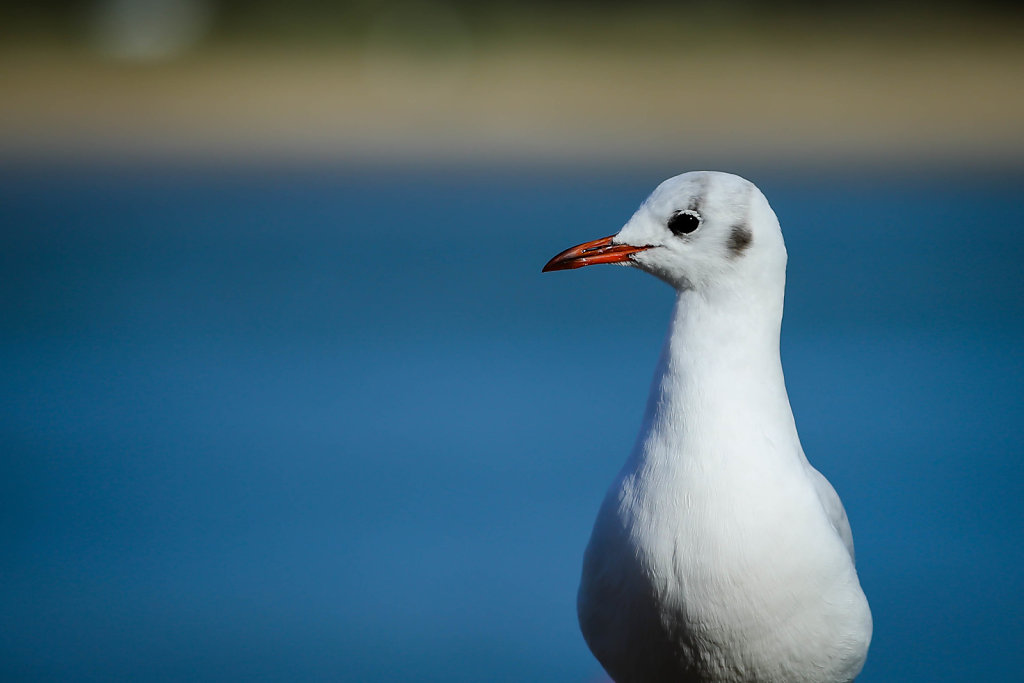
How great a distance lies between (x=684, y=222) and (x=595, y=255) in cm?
9

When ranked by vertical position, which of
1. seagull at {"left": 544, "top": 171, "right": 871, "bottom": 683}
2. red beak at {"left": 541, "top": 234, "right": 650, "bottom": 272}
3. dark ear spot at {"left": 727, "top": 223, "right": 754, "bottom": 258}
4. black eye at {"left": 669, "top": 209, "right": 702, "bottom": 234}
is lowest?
seagull at {"left": 544, "top": 171, "right": 871, "bottom": 683}

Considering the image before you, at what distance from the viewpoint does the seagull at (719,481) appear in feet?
3.03

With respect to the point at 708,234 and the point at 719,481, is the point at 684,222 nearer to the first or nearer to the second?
the point at 708,234

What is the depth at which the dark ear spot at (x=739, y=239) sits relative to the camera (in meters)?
0.92

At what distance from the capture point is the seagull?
923mm

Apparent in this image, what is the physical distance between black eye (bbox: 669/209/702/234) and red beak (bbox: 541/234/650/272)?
5cm

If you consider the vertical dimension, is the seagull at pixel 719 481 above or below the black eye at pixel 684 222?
below

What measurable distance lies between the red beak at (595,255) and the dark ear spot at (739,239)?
0.10 m

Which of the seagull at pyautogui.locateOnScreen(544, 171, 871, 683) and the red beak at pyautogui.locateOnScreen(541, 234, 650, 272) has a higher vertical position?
the red beak at pyautogui.locateOnScreen(541, 234, 650, 272)

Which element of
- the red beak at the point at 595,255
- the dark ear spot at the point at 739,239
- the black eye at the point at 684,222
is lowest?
the dark ear spot at the point at 739,239

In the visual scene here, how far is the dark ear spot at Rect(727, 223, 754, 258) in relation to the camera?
3.01 ft

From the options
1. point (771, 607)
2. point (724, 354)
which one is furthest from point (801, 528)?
point (724, 354)

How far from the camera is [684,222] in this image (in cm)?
94

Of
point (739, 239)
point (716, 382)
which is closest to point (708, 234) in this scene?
point (739, 239)
